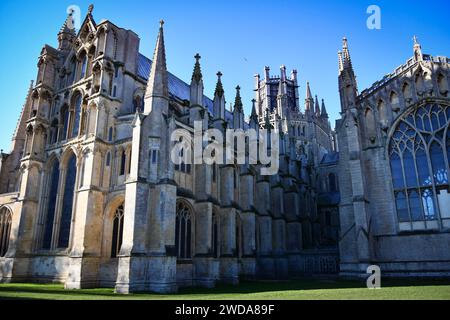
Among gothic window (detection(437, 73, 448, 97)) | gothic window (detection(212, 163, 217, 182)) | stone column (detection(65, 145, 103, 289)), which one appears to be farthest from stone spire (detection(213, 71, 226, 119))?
gothic window (detection(437, 73, 448, 97))

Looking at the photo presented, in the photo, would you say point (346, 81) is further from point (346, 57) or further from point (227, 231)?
point (227, 231)

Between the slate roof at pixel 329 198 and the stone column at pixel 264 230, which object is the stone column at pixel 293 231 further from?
the slate roof at pixel 329 198

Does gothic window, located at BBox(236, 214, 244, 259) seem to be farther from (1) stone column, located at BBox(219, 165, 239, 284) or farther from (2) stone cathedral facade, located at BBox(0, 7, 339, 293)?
(1) stone column, located at BBox(219, 165, 239, 284)

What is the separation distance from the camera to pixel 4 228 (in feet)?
96.8

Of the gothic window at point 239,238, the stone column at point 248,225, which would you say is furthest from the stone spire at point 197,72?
the gothic window at point 239,238

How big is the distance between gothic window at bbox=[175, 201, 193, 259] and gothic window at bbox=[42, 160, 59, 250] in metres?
10.2

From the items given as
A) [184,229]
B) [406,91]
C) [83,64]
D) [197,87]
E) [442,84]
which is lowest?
[184,229]

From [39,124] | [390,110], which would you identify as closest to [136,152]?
[39,124]

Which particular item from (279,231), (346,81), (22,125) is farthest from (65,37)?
(279,231)

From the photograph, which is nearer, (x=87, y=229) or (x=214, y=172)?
Answer: (x=87, y=229)

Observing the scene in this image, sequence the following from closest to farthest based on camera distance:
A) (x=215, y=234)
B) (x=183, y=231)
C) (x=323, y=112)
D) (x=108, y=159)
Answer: (x=108, y=159) → (x=183, y=231) → (x=215, y=234) → (x=323, y=112)

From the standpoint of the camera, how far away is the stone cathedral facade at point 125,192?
20.6 m

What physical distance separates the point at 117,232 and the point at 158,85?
33.7 feet

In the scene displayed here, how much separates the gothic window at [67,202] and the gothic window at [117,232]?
4.51 m
